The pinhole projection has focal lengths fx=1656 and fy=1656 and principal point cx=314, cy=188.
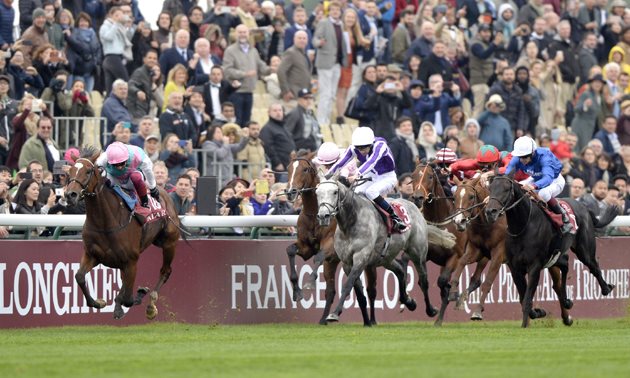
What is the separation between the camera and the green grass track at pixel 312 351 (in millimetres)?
12461

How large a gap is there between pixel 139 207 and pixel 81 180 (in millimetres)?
1262

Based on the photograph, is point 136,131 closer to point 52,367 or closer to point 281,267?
point 281,267

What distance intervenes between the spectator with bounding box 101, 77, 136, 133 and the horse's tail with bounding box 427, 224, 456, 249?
460 cm

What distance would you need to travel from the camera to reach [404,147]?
24000 millimetres

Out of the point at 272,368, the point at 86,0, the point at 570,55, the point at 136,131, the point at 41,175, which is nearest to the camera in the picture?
the point at 272,368

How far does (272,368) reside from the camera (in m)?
12.7

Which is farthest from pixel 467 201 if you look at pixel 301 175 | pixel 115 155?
pixel 115 155

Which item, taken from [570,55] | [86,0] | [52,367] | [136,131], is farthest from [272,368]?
[570,55]

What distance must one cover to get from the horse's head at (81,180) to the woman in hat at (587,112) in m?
14.0

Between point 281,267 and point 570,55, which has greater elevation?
point 570,55

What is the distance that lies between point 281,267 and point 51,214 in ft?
9.90

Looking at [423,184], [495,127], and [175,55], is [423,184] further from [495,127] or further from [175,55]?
[495,127]

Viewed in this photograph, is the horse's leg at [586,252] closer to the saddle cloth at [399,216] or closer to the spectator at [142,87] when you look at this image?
the saddle cloth at [399,216]

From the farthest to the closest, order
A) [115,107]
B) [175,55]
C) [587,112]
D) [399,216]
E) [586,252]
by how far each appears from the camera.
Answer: [587,112], [175,55], [115,107], [586,252], [399,216]
